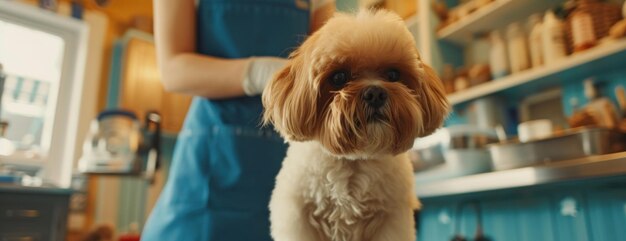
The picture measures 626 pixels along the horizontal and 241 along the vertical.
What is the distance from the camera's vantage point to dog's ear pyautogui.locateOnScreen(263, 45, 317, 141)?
0.62m

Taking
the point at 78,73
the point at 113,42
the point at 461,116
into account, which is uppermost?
the point at 113,42

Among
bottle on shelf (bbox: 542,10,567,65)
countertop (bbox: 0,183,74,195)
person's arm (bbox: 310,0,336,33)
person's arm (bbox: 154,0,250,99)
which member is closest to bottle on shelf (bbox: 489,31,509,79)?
bottle on shelf (bbox: 542,10,567,65)

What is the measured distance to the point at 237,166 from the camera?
934mm

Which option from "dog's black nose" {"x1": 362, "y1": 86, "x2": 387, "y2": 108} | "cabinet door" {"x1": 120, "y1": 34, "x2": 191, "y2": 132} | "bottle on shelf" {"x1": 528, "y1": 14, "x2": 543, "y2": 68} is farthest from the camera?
"cabinet door" {"x1": 120, "y1": 34, "x2": 191, "y2": 132}

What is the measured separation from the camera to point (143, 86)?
159 inches

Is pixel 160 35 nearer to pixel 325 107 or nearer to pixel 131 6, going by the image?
pixel 325 107

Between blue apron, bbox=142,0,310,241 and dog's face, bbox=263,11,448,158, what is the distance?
1.00ft

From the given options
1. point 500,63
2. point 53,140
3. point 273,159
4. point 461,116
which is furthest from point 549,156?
point 53,140

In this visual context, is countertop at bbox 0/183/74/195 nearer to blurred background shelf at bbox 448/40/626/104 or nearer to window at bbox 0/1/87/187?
window at bbox 0/1/87/187

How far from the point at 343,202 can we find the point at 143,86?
12.3ft

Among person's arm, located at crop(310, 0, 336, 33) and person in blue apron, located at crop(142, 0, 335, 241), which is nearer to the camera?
person in blue apron, located at crop(142, 0, 335, 241)

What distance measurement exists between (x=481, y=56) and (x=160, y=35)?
6.51ft

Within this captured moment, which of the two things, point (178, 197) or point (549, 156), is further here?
point (549, 156)

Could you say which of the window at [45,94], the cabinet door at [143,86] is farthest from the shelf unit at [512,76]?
the window at [45,94]
